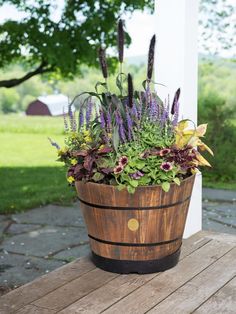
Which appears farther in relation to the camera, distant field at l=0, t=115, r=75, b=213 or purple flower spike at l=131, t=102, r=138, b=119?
distant field at l=0, t=115, r=75, b=213

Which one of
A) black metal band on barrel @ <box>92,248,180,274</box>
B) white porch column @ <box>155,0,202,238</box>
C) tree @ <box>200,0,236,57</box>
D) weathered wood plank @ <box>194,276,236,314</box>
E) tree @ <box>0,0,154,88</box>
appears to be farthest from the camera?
tree @ <box>200,0,236,57</box>

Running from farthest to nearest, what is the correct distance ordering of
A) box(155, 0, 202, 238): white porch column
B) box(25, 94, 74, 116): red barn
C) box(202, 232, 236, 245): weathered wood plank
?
box(25, 94, 74, 116): red barn → box(202, 232, 236, 245): weathered wood plank → box(155, 0, 202, 238): white porch column

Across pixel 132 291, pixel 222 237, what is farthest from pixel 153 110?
pixel 222 237

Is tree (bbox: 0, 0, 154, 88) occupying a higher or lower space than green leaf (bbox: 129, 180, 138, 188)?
higher

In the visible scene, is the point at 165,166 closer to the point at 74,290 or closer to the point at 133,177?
the point at 133,177

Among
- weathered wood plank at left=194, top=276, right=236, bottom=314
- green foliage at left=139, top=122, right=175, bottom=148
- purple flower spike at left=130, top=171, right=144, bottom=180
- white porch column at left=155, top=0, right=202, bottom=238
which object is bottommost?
weathered wood plank at left=194, top=276, right=236, bottom=314

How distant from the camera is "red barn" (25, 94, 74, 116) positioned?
29.6 feet

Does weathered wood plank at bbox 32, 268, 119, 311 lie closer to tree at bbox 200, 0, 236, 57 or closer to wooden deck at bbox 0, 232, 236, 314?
wooden deck at bbox 0, 232, 236, 314

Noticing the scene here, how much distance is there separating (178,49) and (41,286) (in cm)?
118

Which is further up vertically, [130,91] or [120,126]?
[130,91]

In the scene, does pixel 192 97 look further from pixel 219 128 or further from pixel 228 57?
pixel 228 57

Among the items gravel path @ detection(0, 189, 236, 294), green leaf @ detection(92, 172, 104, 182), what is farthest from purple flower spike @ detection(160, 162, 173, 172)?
gravel path @ detection(0, 189, 236, 294)

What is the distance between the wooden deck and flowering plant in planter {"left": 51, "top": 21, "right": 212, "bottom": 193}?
1.16 ft

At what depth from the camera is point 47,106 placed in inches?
374
